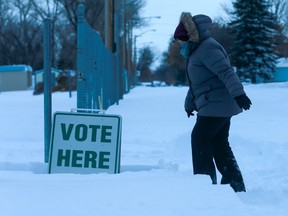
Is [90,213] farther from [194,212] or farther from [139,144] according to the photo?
[139,144]

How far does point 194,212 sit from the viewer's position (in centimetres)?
342

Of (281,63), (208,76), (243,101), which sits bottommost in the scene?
(281,63)

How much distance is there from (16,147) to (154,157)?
200 centimetres

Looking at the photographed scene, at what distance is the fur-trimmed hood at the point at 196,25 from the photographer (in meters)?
4.96

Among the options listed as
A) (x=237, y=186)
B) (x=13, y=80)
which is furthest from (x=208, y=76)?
(x=13, y=80)

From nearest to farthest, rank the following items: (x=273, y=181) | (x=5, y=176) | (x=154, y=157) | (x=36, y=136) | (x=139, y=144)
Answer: (x=5, y=176) < (x=273, y=181) < (x=154, y=157) < (x=139, y=144) < (x=36, y=136)

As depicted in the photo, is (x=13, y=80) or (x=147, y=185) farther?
(x=13, y=80)

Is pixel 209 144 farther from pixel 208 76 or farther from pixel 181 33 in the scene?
pixel 181 33

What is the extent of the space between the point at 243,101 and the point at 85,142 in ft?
5.26

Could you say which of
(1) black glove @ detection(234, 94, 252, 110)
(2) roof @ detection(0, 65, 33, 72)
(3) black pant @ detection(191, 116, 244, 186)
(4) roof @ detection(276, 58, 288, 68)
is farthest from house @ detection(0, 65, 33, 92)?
(1) black glove @ detection(234, 94, 252, 110)

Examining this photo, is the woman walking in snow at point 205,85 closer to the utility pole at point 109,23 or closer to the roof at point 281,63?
the utility pole at point 109,23

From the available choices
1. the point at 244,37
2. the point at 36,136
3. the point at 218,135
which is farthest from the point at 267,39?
the point at 218,135

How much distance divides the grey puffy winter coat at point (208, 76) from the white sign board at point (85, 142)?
0.90 meters

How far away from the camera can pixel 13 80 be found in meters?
56.8
